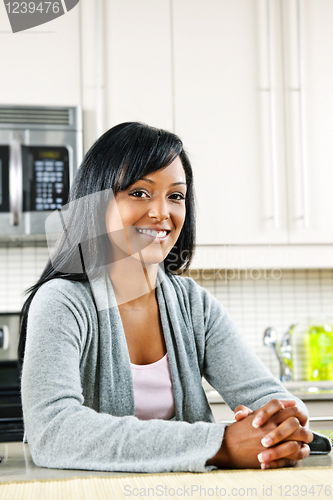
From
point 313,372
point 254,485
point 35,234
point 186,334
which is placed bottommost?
point 313,372

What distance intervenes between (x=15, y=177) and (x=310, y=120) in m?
1.19

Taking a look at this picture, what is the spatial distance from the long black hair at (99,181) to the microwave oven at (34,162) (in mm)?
854

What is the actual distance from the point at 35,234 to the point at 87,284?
0.96 meters

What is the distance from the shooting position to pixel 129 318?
1165 millimetres

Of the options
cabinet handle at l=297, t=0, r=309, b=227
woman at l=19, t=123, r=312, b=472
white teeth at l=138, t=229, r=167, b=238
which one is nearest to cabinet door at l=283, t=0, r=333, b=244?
cabinet handle at l=297, t=0, r=309, b=227

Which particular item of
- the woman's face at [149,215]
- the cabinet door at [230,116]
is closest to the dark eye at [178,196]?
the woman's face at [149,215]

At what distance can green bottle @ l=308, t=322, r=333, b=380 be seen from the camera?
236 cm

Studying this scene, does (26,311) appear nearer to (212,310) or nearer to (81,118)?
(212,310)

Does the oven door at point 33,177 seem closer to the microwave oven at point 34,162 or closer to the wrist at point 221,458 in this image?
the microwave oven at point 34,162

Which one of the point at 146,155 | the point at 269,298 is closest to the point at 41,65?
the point at 146,155

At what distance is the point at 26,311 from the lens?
1108mm

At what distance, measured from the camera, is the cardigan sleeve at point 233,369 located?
1084 mm

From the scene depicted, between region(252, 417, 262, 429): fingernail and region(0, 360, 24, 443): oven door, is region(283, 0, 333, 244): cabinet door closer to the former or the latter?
region(0, 360, 24, 443): oven door

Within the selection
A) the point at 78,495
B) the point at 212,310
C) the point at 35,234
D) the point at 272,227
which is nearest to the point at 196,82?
the point at 272,227
